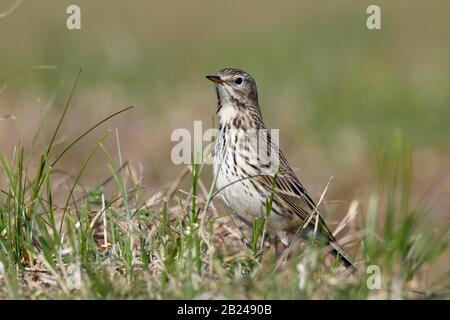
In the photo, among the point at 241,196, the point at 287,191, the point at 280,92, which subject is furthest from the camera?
the point at 280,92

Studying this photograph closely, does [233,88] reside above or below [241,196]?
above

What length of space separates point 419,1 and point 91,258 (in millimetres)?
14996

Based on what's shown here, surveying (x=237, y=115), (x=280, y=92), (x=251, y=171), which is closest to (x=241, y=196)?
(x=251, y=171)

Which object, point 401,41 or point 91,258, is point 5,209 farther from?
point 401,41

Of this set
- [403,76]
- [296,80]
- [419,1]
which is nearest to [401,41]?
[403,76]

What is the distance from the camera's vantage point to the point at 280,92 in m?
11.2

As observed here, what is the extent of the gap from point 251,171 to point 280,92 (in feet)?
16.9

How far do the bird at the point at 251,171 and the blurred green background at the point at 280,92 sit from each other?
7.46 ft

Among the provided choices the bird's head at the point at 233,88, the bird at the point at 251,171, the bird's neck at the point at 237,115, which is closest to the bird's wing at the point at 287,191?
the bird at the point at 251,171

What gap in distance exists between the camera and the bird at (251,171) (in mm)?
6031

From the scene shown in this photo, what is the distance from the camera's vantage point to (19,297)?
4.34 meters

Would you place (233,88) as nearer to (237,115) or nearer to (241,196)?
(237,115)

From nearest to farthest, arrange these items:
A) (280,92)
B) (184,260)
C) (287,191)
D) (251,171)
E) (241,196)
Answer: (184,260)
(241,196)
(251,171)
(287,191)
(280,92)

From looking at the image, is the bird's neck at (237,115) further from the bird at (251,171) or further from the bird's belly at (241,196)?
the bird's belly at (241,196)
